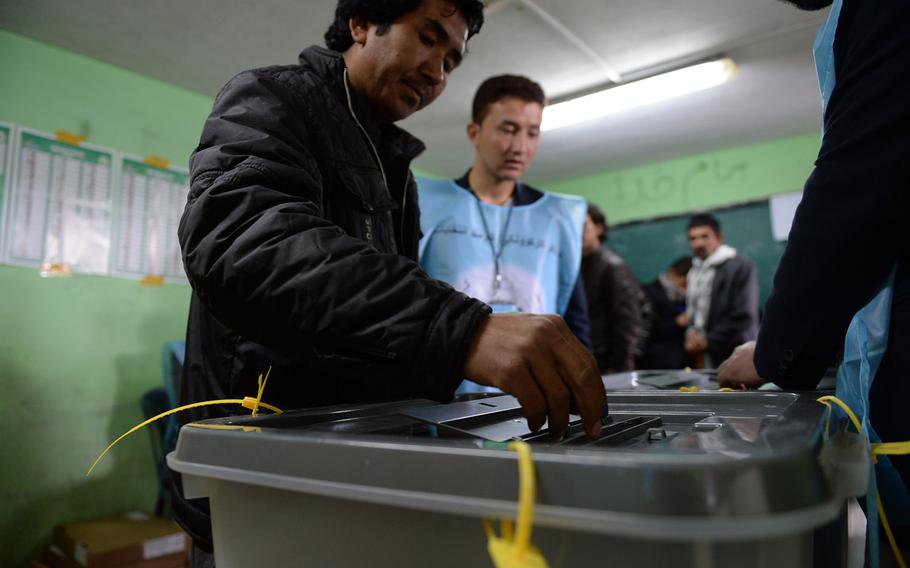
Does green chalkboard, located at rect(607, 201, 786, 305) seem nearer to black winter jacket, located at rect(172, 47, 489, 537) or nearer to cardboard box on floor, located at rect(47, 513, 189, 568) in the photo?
cardboard box on floor, located at rect(47, 513, 189, 568)

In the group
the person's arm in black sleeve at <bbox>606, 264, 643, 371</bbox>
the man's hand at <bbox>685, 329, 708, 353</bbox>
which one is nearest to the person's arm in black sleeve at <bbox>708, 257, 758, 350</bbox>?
the man's hand at <bbox>685, 329, 708, 353</bbox>

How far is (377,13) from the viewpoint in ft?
3.04

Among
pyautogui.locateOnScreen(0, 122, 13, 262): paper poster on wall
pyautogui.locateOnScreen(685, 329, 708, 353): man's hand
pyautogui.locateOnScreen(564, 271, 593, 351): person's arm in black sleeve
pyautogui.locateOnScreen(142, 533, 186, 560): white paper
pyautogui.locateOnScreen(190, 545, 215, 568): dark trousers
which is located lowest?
pyautogui.locateOnScreen(142, 533, 186, 560): white paper

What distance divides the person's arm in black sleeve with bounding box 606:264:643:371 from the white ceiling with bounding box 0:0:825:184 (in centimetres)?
114

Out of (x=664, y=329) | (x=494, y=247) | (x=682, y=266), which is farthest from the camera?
(x=682, y=266)

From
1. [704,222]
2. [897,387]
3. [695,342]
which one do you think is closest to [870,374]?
[897,387]

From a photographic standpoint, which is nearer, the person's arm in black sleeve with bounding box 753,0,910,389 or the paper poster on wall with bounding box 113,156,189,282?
the person's arm in black sleeve with bounding box 753,0,910,389

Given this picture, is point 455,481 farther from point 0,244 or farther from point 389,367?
point 0,244

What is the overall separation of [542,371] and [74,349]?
9.35ft

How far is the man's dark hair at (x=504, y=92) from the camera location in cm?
→ 194

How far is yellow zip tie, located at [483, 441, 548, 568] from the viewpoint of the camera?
0.27 meters

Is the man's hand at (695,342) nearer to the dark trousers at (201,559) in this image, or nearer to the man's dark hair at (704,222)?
the man's dark hair at (704,222)

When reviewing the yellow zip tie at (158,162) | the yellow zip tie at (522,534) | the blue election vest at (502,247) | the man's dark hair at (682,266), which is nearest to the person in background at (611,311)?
the blue election vest at (502,247)

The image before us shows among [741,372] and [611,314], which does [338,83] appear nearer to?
[741,372]
